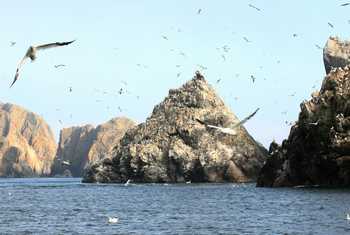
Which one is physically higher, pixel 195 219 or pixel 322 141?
pixel 322 141

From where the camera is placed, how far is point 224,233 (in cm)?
5353

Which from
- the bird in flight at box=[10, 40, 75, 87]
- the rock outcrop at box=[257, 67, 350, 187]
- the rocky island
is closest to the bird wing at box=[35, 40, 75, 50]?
the bird in flight at box=[10, 40, 75, 87]

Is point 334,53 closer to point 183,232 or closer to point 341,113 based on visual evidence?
point 341,113

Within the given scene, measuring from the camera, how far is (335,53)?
19050 centimetres

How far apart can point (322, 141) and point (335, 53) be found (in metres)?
74.5

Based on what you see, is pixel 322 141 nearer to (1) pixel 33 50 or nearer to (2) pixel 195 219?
(2) pixel 195 219

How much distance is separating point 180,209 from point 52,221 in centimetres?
1872

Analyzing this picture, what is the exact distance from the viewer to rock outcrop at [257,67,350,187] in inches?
4572

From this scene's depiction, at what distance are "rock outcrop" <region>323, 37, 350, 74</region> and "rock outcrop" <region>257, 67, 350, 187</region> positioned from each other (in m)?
57.5

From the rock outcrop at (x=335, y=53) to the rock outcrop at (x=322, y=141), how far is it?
5755 centimetres

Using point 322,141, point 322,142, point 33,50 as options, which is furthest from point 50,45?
point 322,141

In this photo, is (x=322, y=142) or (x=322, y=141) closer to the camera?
(x=322, y=142)

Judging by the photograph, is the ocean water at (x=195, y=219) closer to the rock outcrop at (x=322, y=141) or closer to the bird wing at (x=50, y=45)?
the bird wing at (x=50, y=45)

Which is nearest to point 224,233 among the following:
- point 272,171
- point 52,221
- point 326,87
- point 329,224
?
point 329,224
